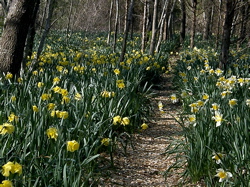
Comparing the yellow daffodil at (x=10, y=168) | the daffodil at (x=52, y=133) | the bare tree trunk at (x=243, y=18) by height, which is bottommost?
the yellow daffodil at (x=10, y=168)

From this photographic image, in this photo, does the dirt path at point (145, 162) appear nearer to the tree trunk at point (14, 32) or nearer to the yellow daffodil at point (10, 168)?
the yellow daffodil at point (10, 168)

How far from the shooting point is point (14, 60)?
4852 millimetres

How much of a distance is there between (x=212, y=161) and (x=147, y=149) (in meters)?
1.20

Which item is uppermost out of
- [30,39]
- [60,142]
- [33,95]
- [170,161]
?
[30,39]

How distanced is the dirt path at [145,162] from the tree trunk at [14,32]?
2036 mm

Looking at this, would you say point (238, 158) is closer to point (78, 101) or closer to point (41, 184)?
point (41, 184)

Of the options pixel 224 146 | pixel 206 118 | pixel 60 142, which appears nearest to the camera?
pixel 60 142

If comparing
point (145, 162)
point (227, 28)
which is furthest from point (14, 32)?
point (227, 28)

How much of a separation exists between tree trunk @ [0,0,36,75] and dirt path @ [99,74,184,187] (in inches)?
80.1

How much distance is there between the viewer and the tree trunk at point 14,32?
15.6 ft

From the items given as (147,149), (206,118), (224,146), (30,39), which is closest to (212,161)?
(224,146)

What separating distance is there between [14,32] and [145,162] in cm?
262

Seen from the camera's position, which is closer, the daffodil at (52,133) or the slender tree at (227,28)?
the daffodil at (52,133)

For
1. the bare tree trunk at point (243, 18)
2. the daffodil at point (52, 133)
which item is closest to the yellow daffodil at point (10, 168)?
the daffodil at point (52, 133)
